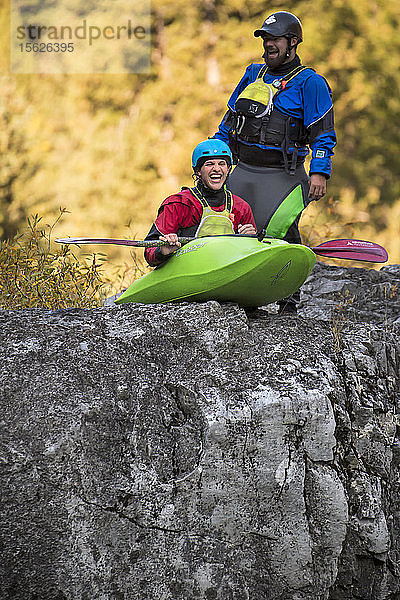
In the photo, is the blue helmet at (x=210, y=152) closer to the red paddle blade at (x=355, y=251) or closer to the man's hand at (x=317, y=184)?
the man's hand at (x=317, y=184)

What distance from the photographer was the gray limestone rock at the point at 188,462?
8.61 ft

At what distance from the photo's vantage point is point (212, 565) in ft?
8.95

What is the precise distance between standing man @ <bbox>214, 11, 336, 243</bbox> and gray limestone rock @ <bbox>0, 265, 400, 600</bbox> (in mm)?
869

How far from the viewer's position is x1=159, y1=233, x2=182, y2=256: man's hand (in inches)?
125

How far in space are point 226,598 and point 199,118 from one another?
8.01 meters

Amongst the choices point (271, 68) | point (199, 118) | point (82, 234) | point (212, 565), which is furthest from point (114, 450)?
point (199, 118)

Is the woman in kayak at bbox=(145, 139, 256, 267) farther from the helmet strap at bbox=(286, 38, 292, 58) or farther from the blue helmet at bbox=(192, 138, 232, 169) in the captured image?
the helmet strap at bbox=(286, 38, 292, 58)

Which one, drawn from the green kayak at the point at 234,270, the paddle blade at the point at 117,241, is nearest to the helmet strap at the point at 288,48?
the green kayak at the point at 234,270

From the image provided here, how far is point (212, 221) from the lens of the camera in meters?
3.35

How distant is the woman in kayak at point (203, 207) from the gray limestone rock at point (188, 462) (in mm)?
392

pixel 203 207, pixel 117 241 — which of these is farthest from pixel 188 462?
pixel 203 207

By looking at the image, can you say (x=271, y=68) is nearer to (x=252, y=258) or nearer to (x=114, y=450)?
(x=252, y=258)

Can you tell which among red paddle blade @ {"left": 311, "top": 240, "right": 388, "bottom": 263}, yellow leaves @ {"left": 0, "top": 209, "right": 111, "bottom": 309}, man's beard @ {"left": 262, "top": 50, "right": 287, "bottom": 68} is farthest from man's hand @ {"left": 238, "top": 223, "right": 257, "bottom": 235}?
yellow leaves @ {"left": 0, "top": 209, "right": 111, "bottom": 309}

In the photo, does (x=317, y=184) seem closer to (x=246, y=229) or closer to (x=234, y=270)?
(x=246, y=229)
